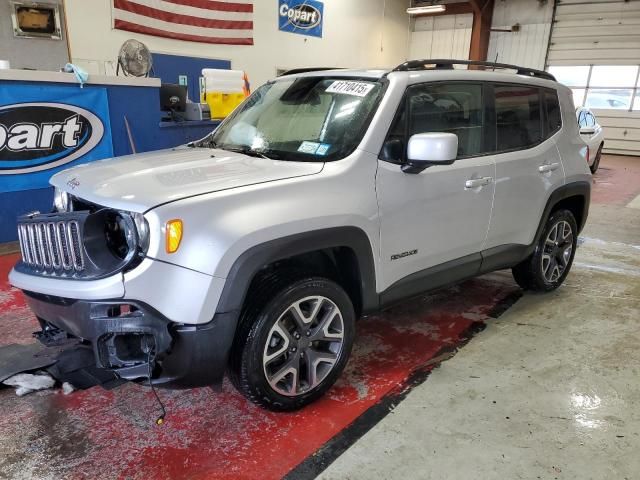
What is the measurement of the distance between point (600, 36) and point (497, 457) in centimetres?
1760

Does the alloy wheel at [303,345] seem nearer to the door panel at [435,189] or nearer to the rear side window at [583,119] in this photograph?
the door panel at [435,189]

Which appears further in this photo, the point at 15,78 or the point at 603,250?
the point at 603,250

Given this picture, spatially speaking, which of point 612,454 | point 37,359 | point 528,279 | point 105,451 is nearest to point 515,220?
point 528,279

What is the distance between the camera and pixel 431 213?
8.71 feet

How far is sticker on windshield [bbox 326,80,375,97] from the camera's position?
8.51ft

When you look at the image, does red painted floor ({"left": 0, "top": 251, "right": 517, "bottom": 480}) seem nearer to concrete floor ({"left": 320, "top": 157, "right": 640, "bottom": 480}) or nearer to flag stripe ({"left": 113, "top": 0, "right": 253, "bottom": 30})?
concrete floor ({"left": 320, "top": 157, "right": 640, "bottom": 480})

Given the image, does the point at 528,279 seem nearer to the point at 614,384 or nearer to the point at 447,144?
the point at 614,384

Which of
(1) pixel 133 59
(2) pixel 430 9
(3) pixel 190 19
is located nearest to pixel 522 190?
(1) pixel 133 59

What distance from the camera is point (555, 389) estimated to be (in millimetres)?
2639

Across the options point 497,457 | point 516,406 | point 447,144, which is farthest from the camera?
point 516,406

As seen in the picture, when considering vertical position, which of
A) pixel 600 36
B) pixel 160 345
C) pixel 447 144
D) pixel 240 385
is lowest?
pixel 240 385

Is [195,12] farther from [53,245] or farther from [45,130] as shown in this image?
[53,245]

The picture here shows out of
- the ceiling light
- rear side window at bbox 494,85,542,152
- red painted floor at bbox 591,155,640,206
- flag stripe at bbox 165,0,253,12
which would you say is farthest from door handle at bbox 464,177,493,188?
the ceiling light

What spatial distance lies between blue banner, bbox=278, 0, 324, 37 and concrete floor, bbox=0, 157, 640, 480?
11.8m
